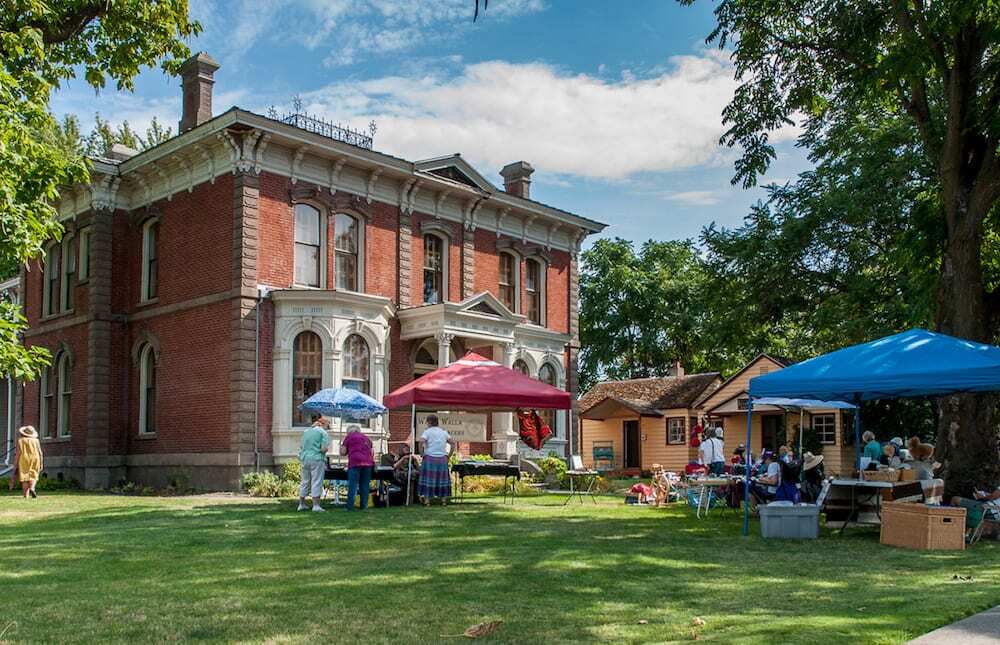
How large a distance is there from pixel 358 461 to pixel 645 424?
27.1m

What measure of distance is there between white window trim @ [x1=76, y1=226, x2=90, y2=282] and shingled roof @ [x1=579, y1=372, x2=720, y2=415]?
22308mm

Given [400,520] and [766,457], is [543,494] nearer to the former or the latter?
[766,457]

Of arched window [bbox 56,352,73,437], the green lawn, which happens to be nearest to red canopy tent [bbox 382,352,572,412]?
the green lawn

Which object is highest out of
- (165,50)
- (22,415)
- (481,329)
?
(165,50)

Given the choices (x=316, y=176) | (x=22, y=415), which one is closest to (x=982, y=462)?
(x=316, y=176)

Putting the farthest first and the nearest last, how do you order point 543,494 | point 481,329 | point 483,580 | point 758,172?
point 481,329 → point 543,494 → point 758,172 → point 483,580

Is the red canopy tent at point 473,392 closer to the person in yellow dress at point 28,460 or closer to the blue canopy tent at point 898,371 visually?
the blue canopy tent at point 898,371

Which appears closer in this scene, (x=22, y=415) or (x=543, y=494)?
(x=543, y=494)

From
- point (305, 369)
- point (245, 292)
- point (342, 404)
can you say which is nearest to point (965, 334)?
point (342, 404)

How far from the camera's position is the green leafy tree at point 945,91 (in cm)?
1498

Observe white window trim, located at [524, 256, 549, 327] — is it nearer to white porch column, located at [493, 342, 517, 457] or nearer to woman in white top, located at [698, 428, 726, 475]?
white porch column, located at [493, 342, 517, 457]

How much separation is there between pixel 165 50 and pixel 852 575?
47.2 feet

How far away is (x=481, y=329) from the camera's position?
2675cm

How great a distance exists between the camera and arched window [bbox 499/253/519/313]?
3055 centimetres
